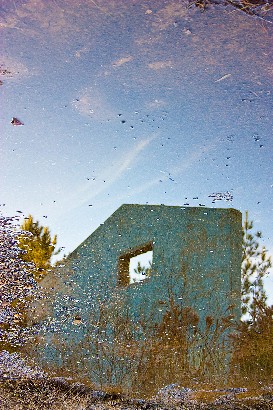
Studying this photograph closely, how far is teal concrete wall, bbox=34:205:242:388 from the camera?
4504mm

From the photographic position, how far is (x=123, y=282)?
16.0 ft

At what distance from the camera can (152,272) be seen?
473 cm

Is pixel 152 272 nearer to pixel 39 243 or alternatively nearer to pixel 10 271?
pixel 10 271

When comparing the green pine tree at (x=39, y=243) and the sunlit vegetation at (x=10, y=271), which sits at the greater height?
the green pine tree at (x=39, y=243)

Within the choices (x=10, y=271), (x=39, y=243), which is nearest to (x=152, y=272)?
(x=10, y=271)

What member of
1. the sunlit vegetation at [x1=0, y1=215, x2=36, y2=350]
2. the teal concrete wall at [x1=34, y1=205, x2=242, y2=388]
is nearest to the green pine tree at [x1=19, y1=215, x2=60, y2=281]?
the teal concrete wall at [x1=34, y1=205, x2=242, y2=388]

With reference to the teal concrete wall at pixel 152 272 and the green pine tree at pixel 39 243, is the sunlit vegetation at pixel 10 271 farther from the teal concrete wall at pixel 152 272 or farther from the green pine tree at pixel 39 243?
the green pine tree at pixel 39 243

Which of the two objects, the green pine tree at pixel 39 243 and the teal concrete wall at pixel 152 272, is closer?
the teal concrete wall at pixel 152 272

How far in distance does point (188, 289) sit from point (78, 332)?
1290 mm

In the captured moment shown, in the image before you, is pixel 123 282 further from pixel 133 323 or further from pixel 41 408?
pixel 41 408

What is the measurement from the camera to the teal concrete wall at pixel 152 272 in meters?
4.50

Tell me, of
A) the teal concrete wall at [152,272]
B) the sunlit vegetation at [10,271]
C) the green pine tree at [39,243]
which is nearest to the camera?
the sunlit vegetation at [10,271]

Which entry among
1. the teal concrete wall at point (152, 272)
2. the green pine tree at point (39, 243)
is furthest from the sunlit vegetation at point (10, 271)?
the green pine tree at point (39, 243)

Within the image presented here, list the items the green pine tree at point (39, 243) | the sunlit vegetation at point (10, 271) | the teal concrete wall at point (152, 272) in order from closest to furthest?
the sunlit vegetation at point (10, 271) < the teal concrete wall at point (152, 272) < the green pine tree at point (39, 243)
